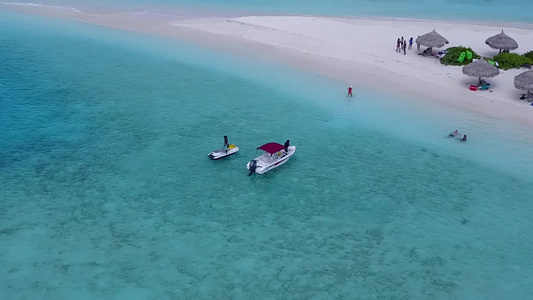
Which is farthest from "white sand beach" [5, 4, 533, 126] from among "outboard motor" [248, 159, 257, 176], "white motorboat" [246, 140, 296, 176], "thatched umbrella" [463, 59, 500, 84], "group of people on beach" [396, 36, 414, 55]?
"outboard motor" [248, 159, 257, 176]

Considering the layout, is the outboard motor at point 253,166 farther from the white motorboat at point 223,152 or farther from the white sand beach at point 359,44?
the white sand beach at point 359,44

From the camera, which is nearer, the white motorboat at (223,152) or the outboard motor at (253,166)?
the outboard motor at (253,166)

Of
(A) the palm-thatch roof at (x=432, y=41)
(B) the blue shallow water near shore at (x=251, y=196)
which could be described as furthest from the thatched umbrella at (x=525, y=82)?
(A) the palm-thatch roof at (x=432, y=41)

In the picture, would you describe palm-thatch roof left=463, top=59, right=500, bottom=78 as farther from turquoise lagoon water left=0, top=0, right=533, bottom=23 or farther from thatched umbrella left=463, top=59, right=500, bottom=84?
turquoise lagoon water left=0, top=0, right=533, bottom=23

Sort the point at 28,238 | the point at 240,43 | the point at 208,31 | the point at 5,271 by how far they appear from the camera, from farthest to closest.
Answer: the point at 208,31 < the point at 240,43 < the point at 28,238 < the point at 5,271

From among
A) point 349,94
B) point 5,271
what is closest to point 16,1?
point 349,94

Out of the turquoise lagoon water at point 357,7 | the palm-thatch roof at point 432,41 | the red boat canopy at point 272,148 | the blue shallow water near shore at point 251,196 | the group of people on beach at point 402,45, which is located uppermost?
the turquoise lagoon water at point 357,7

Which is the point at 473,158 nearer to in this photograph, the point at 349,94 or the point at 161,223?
the point at 349,94
